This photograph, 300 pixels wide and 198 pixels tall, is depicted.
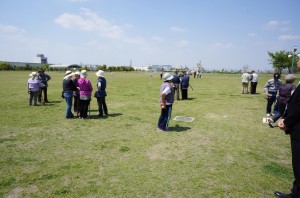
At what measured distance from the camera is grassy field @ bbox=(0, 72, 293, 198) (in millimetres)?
4316

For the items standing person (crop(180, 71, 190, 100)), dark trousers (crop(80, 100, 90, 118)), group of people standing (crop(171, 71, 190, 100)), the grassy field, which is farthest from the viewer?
standing person (crop(180, 71, 190, 100))

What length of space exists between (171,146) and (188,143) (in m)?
0.60

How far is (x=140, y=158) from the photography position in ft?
18.7

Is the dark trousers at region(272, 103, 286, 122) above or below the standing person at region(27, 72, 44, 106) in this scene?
below

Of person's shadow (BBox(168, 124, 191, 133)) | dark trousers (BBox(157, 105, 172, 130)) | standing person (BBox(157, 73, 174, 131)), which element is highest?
standing person (BBox(157, 73, 174, 131))

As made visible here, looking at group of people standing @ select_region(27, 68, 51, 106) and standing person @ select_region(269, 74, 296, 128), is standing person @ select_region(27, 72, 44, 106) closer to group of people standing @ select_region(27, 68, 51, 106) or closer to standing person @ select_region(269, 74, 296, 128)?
group of people standing @ select_region(27, 68, 51, 106)

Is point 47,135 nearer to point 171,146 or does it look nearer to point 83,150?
point 83,150

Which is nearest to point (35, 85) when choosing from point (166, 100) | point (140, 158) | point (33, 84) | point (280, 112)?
point (33, 84)

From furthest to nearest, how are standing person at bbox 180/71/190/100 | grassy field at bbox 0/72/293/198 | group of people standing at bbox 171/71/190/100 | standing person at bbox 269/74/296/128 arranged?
1. standing person at bbox 180/71/190/100
2. group of people standing at bbox 171/71/190/100
3. standing person at bbox 269/74/296/128
4. grassy field at bbox 0/72/293/198

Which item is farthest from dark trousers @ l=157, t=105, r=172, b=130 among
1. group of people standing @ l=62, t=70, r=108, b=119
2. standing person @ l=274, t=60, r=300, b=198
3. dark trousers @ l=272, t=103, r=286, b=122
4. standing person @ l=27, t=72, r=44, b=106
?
standing person @ l=27, t=72, r=44, b=106

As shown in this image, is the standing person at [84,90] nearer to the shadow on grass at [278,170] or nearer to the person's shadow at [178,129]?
the person's shadow at [178,129]

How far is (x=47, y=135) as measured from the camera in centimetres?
755

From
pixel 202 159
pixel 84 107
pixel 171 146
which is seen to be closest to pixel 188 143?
pixel 171 146

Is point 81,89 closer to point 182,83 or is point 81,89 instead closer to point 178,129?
point 178,129
